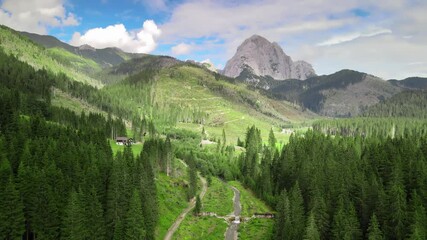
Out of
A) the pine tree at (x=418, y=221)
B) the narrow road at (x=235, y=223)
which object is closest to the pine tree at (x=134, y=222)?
the narrow road at (x=235, y=223)

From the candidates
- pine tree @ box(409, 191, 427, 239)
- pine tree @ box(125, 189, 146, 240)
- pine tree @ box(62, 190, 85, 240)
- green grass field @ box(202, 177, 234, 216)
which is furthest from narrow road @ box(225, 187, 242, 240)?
pine tree @ box(409, 191, 427, 239)

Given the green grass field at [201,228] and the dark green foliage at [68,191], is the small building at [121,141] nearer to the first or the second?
the dark green foliage at [68,191]

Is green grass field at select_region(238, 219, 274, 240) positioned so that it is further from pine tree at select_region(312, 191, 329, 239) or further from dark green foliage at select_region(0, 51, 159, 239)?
dark green foliage at select_region(0, 51, 159, 239)

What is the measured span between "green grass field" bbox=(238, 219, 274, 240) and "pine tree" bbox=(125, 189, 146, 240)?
36528mm

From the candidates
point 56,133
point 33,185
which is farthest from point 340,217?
point 56,133

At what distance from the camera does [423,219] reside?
75.4m

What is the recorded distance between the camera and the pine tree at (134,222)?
78125 millimetres

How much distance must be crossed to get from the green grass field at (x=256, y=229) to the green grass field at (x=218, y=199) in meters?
13.9

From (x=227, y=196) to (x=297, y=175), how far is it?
3241cm

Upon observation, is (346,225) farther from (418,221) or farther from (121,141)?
(121,141)

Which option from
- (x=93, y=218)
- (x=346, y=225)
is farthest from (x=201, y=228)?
(x=346, y=225)

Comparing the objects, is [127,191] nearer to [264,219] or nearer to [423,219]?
[264,219]

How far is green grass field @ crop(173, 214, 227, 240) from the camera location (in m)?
105

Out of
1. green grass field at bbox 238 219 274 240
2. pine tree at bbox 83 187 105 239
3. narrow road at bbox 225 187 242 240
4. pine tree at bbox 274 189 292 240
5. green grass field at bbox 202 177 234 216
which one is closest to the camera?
pine tree at bbox 83 187 105 239
